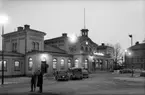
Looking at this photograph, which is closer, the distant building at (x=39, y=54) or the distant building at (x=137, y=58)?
the distant building at (x=39, y=54)

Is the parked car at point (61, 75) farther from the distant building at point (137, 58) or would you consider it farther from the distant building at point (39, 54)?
→ the distant building at point (137, 58)

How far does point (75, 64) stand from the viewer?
49.7m

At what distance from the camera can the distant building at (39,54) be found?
1543 inches

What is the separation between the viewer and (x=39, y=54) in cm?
3928

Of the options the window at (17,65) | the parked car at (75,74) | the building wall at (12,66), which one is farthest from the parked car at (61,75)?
the window at (17,65)

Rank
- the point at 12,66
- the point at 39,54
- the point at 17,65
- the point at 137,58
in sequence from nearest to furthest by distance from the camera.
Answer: the point at 12,66 < the point at 39,54 < the point at 17,65 < the point at 137,58

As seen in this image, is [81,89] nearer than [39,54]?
Yes

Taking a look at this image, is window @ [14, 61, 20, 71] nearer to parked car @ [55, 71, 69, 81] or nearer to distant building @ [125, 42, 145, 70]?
parked car @ [55, 71, 69, 81]

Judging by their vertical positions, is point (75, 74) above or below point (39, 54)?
below

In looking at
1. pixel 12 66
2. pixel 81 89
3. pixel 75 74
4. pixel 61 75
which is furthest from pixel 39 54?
pixel 81 89

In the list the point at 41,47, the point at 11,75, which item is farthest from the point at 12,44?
the point at 11,75

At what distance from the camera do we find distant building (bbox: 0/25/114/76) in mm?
39188

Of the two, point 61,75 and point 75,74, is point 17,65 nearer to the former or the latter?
point 75,74

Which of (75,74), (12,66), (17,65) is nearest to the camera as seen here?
(75,74)
